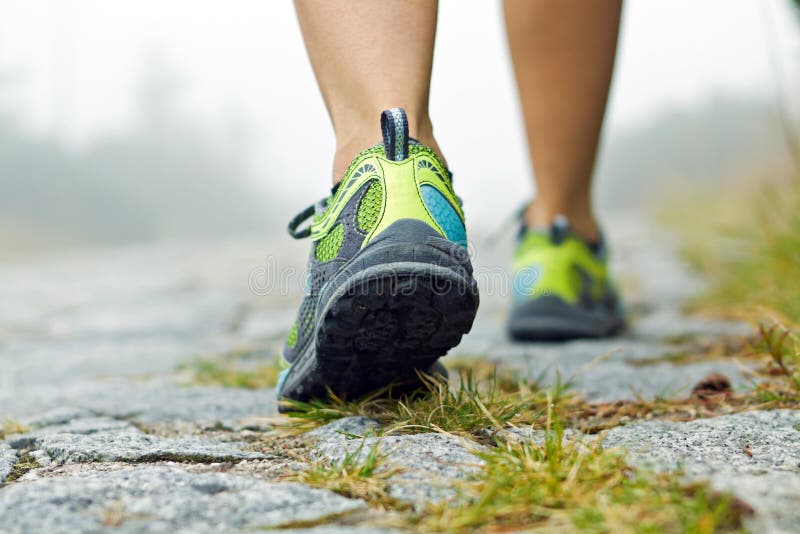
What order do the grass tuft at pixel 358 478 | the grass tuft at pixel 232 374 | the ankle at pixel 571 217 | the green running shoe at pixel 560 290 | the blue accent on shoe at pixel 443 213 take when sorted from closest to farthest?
the grass tuft at pixel 358 478, the blue accent on shoe at pixel 443 213, the grass tuft at pixel 232 374, the green running shoe at pixel 560 290, the ankle at pixel 571 217

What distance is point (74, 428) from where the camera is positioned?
124 centimetres

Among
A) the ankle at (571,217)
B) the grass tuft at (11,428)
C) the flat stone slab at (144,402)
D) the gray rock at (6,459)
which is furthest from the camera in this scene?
the ankle at (571,217)

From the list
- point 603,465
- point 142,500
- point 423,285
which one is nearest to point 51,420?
point 142,500

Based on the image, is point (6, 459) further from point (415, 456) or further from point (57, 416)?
point (415, 456)

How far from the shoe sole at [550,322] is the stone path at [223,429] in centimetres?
4

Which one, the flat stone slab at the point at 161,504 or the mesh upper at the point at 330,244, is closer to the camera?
the flat stone slab at the point at 161,504

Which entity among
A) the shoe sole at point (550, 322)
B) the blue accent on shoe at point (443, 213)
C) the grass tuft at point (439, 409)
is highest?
the blue accent on shoe at point (443, 213)

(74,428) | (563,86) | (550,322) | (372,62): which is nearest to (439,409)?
(372,62)

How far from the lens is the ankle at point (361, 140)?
43.9 inches

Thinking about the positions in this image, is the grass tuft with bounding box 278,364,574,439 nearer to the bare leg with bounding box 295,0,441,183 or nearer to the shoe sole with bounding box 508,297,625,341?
the bare leg with bounding box 295,0,441,183

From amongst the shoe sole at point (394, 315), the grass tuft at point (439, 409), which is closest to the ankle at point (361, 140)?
the shoe sole at point (394, 315)

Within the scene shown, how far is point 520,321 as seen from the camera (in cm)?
198

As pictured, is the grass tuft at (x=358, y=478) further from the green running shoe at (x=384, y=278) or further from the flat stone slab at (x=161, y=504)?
the green running shoe at (x=384, y=278)

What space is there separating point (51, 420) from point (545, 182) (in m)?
1.29
